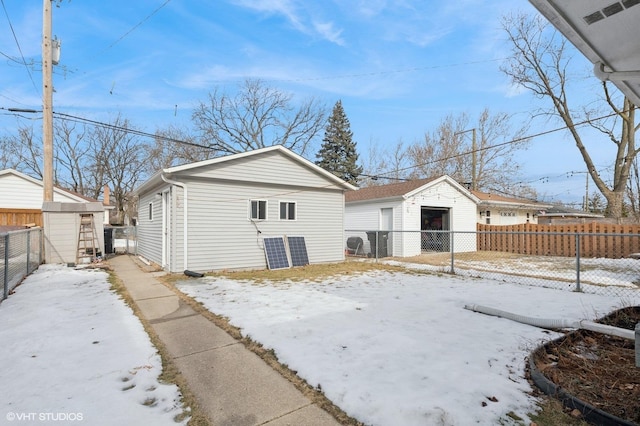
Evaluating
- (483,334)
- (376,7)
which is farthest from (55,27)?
(483,334)

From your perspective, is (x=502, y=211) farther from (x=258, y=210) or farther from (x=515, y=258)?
(x=258, y=210)

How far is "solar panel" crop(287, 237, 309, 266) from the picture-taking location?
1066 centimetres

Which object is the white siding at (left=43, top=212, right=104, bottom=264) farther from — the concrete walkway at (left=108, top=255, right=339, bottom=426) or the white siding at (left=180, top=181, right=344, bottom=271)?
the concrete walkway at (left=108, top=255, right=339, bottom=426)

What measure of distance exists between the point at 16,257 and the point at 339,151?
29560 millimetres

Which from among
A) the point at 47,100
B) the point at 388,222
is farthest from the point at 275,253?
the point at 47,100

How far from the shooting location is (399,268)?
34.5 ft

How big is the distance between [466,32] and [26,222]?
21.0 meters

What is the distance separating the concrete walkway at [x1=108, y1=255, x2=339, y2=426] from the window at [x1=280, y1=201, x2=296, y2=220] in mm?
5992

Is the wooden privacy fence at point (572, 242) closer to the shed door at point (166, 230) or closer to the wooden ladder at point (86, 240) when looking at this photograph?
the shed door at point (166, 230)

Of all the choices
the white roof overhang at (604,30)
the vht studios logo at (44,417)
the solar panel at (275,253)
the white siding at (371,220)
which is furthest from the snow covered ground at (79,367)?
the white siding at (371,220)

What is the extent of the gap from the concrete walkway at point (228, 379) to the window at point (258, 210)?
5.42m

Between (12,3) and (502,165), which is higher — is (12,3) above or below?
above

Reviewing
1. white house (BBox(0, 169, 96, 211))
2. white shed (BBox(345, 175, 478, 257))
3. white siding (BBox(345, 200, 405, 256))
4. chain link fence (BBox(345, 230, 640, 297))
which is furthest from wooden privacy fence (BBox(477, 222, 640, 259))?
white house (BBox(0, 169, 96, 211))

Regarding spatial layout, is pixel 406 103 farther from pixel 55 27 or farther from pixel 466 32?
pixel 55 27
